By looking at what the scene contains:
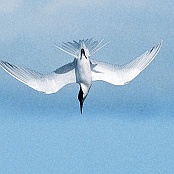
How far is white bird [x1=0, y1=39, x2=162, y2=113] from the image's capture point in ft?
132

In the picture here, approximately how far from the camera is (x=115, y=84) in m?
43.3

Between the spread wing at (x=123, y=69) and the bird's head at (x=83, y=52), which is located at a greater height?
the spread wing at (x=123, y=69)

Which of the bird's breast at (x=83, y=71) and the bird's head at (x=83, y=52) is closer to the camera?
the bird's head at (x=83, y=52)

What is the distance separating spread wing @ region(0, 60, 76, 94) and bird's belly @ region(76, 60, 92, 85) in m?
0.62

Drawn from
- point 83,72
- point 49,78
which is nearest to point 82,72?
point 83,72

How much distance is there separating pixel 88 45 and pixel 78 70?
1102mm

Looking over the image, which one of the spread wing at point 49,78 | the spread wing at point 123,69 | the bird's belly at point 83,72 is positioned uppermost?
the spread wing at point 123,69

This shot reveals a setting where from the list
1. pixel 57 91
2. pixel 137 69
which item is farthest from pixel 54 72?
pixel 137 69

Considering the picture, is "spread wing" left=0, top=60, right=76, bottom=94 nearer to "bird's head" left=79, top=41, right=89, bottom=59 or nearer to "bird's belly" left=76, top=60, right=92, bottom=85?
"bird's belly" left=76, top=60, right=92, bottom=85

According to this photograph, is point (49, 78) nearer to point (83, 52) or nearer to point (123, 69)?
point (83, 52)

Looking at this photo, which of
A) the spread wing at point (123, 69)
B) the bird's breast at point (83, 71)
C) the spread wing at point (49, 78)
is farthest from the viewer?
the spread wing at point (123, 69)

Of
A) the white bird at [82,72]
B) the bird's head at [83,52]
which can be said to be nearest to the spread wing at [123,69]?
the white bird at [82,72]

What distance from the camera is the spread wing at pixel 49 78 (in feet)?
135

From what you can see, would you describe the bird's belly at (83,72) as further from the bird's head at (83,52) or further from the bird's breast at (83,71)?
the bird's head at (83,52)
